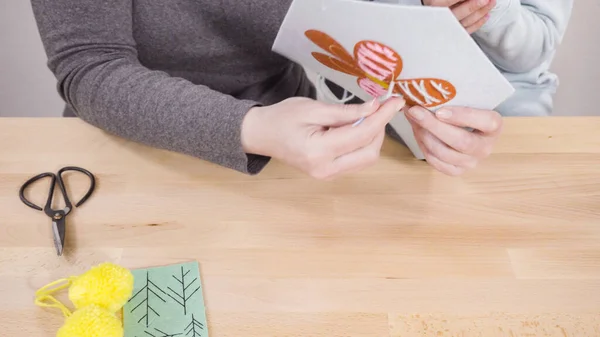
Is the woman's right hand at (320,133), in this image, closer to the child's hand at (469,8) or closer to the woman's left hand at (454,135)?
the woman's left hand at (454,135)

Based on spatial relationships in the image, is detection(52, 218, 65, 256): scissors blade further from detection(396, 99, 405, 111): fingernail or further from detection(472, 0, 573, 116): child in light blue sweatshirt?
detection(472, 0, 573, 116): child in light blue sweatshirt

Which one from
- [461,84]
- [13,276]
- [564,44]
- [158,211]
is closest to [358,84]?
[461,84]

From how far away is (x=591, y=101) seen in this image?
1589mm

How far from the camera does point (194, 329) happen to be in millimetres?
533

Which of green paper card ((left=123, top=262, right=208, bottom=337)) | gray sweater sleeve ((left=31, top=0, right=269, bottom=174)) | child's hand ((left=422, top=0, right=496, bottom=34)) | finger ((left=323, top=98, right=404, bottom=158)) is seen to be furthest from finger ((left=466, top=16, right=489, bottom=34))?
green paper card ((left=123, top=262, right=208, bottom=337))

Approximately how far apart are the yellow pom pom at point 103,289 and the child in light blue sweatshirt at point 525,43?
65 centimetres

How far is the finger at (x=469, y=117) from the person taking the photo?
629mm

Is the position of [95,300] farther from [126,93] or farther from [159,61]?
[159,61]

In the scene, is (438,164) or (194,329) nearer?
(194,329)

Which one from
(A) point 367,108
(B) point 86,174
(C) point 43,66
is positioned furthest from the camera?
(C) point 43,66

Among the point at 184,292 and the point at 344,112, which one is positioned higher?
the point at 344,112

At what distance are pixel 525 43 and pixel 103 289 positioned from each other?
75 centimetres

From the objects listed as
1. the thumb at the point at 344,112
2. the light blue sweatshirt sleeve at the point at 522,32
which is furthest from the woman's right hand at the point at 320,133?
the light blue sweatshirt sleeve at the point at 522,32

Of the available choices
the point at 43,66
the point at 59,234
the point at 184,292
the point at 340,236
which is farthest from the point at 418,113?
the point at 43,66
